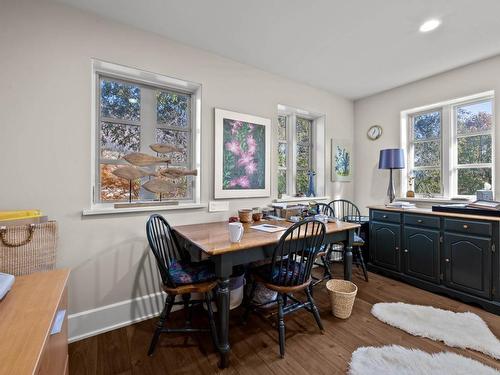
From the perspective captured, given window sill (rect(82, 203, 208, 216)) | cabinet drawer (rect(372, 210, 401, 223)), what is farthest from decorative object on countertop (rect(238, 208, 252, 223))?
cabinet drawer (rect(372, 210, 401, 223))

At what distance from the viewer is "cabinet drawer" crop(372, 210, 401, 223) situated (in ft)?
9.86

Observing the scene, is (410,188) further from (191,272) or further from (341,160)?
(191,272)

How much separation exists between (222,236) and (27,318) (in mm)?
1198

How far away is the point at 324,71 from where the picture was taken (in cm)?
306

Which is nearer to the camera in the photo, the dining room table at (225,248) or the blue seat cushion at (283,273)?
the dining room table at (225,248)

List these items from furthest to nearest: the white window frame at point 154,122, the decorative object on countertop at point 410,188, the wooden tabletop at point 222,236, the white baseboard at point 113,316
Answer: the decorative object on countertop at point 410,188 < the white window frame at point 154,122 < the white baseboard at point 113,316 < the wooden tabletop at point 222,236

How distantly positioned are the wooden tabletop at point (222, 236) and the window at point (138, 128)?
437 millimetres

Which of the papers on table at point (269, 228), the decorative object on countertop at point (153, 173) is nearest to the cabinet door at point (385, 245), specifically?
the papers on table at point (269, 228)

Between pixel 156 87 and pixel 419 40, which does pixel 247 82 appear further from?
pixel 419 40

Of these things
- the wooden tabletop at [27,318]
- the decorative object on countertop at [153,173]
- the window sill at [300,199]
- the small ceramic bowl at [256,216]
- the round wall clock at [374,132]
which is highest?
the round wall clock at [374,132]

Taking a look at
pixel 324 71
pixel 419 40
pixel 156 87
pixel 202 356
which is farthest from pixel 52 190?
pixel 419 40

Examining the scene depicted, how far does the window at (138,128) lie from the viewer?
220 centimetres

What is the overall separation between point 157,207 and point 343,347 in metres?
1.91

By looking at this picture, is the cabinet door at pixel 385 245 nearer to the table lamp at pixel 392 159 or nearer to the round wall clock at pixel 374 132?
the table lamp at pixel 392 159
